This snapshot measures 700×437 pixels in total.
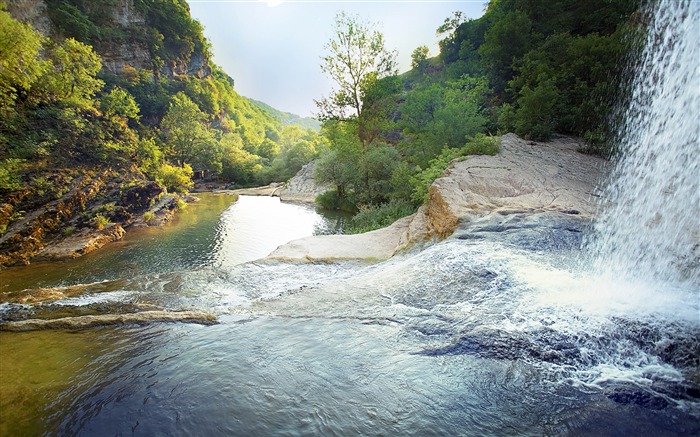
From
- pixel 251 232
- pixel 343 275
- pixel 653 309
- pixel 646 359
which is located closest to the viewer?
pixel 646 359

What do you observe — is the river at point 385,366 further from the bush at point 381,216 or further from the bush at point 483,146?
the bush at point 381,216

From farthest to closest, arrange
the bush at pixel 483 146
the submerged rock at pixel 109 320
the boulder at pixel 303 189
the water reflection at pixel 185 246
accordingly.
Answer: the boulder at pixel 303 189 < the bush at pixel 483 146 < the water reflection at pixel 185 246 < the submerged rock at pixel 109 320

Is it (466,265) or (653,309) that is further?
(466,265)

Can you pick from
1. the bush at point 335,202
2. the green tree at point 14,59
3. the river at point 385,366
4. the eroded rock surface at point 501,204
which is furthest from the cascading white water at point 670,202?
the green tree at point 14,59

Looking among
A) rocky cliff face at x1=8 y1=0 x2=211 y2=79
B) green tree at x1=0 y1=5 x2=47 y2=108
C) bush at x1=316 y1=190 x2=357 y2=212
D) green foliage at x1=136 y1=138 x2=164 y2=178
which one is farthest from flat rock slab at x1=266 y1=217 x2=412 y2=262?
rocky cliff face at x1=8 y1=0 x2=211 y2=79

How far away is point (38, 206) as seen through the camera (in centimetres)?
1451

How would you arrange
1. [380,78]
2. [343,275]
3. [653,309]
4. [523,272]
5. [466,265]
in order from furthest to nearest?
[380,78] < [343,275] < [466,265] < [523,272] < [653,309]

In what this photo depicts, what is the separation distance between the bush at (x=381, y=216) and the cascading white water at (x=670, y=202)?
1062 cm

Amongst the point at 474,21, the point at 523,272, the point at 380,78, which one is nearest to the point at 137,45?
the point at 380,78

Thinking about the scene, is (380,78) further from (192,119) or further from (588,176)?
(192,119)

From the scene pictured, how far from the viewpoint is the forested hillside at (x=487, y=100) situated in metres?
15.7

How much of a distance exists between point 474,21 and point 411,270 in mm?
54489

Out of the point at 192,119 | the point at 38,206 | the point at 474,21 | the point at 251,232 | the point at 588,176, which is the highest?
the point at 474,21

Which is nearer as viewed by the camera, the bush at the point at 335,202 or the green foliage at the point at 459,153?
the green foliage at the point at 459,153
